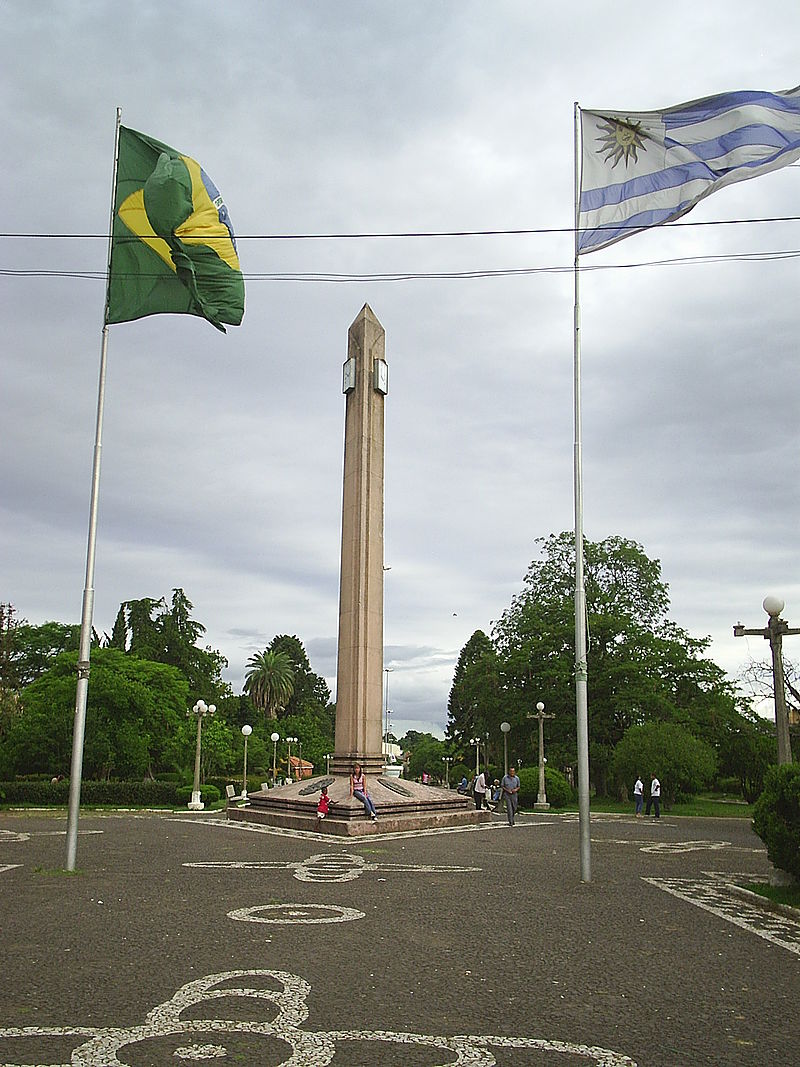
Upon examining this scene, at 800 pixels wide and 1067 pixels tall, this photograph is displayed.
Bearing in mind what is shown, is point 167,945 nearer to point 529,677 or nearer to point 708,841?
point 708,841

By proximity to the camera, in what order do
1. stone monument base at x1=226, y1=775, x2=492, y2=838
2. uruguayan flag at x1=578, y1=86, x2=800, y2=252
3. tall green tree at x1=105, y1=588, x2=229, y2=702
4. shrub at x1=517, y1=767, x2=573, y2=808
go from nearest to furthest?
1. uruguayan flag at x1=578, y1=86, x2=800, y2=252
2. stone monument base at x1=226, y1=775, x2=492, y2=838
3. shrub at x1=517, y1=767, x2=573, y2=808
4. tall green tree at x1=105, y1=588, x2=229, y2=702

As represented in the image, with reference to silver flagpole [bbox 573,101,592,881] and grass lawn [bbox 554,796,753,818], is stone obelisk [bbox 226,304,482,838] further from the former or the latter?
silver flagpole [bbox 573,101,592,881]

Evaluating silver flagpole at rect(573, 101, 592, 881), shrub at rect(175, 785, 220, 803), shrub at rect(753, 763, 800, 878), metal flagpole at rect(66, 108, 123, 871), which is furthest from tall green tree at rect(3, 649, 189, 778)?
shrub at rect(753, 763, 800, 878)

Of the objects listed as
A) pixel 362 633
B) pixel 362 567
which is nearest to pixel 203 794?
pixel 362 633

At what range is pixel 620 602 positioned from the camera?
4612 centimetres

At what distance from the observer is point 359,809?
21.6 metres

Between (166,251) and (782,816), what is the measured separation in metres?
13.0

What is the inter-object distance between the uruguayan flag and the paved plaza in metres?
9.84

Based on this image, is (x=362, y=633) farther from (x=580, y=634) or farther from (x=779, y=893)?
(x=779, y=893)

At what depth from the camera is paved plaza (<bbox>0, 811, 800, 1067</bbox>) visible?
18.2 ft

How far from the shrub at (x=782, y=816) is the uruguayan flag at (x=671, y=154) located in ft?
26.6

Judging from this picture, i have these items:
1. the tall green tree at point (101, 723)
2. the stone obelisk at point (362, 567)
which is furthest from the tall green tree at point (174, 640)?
the stone obelisk at point (362, 567)

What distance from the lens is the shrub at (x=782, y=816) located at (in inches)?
448

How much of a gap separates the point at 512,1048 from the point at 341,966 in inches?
95.2
